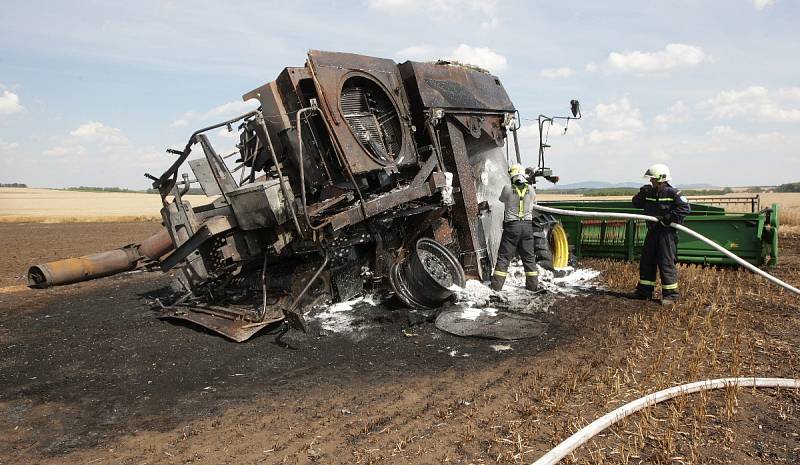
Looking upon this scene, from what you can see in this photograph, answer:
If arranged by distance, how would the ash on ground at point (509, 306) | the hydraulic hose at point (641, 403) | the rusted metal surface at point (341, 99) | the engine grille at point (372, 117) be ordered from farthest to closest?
the engine grille at point (372, 117), the rusted metal surface at point (341, 99), the ash on ground at point (509, 306), the hydraulic hose at point (641, 403)

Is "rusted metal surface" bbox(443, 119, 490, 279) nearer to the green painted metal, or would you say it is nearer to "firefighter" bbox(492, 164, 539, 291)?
"firefighter" bbox(492, 164, 539, 291)

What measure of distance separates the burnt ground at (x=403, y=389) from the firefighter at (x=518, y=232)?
79 cm

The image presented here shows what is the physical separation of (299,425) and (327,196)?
10.5ft

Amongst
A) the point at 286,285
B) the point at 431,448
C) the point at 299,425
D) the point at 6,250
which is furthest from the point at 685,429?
the point at 6,250

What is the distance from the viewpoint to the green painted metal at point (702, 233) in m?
8.25

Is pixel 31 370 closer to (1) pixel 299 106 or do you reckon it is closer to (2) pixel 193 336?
(2) pixel 193 336

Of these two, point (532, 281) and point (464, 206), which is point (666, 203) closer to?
point (532, 281)

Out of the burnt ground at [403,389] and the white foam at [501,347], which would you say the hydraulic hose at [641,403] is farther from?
the white foam at [501,347]

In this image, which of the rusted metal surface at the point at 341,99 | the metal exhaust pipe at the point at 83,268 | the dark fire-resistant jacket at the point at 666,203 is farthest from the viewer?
the metal exhaust pipe at the point at 83,268

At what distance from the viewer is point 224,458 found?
3.27 meters

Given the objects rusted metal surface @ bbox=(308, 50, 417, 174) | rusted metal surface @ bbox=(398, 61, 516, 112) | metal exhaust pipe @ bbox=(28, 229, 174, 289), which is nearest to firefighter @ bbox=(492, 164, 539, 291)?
rusted metal surface @ bbox=(398, 61, 516, 112)

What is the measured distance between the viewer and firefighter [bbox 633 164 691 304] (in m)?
6.68

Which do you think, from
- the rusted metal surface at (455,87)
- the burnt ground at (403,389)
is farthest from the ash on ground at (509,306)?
the rusted metal surface at (455,87)

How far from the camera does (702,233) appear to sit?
8547 millimetres
